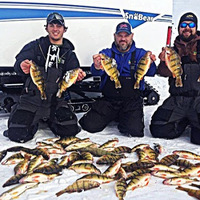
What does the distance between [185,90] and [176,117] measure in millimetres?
409

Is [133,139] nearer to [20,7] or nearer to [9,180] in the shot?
[9,180]

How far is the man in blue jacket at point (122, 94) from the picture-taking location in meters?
4.51

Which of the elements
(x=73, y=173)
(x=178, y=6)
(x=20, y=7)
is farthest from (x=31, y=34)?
(x=178, y=6)

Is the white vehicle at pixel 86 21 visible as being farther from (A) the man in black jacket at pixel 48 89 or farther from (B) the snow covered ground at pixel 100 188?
(B) the snow covered ground at pixel 100 188

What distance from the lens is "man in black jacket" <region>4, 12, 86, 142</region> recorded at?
420cm

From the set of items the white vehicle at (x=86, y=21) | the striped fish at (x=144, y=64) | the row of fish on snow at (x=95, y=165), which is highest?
the white vehicle at (x=86, y=21)

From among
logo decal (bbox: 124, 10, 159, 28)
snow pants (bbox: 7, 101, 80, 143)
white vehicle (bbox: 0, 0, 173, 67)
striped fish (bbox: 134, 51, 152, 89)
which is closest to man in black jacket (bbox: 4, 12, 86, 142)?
snow pants (bbox: 7, 101, 80, 143)

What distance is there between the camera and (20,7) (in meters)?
4.98

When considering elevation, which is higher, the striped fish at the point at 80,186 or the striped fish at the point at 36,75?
the striped fish at the point at 36,75

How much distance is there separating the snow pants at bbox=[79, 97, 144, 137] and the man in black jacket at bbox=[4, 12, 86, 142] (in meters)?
0.34

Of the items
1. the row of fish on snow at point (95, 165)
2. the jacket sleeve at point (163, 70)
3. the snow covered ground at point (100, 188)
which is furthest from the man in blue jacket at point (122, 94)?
the row of fish on snow at point (95, 165)

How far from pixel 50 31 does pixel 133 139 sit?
1975 mm

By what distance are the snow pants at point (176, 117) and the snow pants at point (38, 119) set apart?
1.18 m

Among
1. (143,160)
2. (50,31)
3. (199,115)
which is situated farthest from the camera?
(50,31)
